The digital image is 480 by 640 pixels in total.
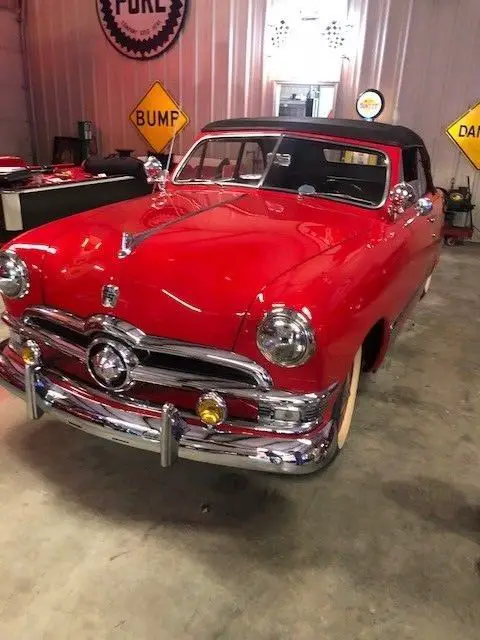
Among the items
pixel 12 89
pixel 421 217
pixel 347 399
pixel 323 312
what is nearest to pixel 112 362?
pixel 323 312

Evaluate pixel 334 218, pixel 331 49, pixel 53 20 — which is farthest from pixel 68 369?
pixel 53 20

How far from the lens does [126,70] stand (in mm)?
8008

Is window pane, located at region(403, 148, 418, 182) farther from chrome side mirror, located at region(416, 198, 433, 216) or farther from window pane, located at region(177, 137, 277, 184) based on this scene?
window pane, located at region(177, 137, 277, 184)

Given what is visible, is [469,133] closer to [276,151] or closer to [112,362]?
[276,151]

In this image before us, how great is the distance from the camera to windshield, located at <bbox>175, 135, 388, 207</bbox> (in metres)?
2.88

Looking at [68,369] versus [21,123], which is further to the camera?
[21,123]

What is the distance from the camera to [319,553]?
1.89 meters

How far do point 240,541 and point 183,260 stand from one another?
1063mm

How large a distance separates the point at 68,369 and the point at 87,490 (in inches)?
20.2

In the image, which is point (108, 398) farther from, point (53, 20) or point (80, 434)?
point (53, 20)

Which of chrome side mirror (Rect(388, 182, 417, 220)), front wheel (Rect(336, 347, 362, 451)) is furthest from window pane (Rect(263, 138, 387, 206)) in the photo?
front wheel (Rect(336, 347, 362, 451))

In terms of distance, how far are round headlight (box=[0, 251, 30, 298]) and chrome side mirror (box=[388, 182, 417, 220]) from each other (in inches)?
68.5

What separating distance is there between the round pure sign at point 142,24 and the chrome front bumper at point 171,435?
6952mm

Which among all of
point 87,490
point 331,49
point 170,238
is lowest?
point 87,490
